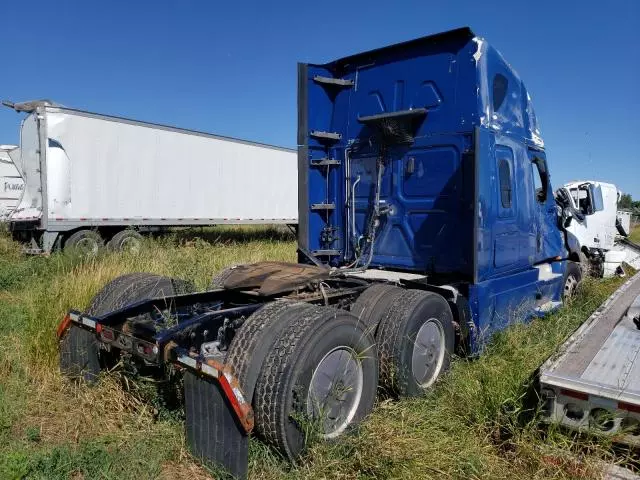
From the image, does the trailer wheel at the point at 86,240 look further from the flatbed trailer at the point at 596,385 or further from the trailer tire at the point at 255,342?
the flatbed trailer at the point at 596,385

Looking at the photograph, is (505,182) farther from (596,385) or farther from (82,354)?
(82,354)

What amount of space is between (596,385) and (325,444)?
1639 millimetres

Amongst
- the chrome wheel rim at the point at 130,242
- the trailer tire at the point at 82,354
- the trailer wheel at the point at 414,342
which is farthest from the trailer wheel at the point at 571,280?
the chrome wheel rim at the point at 130,242

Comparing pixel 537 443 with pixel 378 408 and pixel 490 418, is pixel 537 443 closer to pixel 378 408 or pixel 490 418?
pixel 490 418

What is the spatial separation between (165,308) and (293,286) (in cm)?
110

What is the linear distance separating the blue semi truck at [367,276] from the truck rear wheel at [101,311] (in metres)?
0.01

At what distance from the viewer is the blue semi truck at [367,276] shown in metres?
2.72

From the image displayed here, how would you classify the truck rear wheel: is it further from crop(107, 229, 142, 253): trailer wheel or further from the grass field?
crop(107, 229, 142, 253): trailer wheel

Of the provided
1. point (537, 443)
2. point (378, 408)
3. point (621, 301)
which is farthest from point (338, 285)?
point (621, 301)

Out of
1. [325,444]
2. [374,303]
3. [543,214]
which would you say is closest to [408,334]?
[374,303]

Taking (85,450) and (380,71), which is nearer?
(85,450)

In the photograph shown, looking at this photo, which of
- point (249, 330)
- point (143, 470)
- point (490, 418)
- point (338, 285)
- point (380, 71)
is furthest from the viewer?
point (380, 71)

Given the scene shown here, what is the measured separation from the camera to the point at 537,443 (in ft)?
9.52

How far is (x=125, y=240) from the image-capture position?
1220 centimetres
